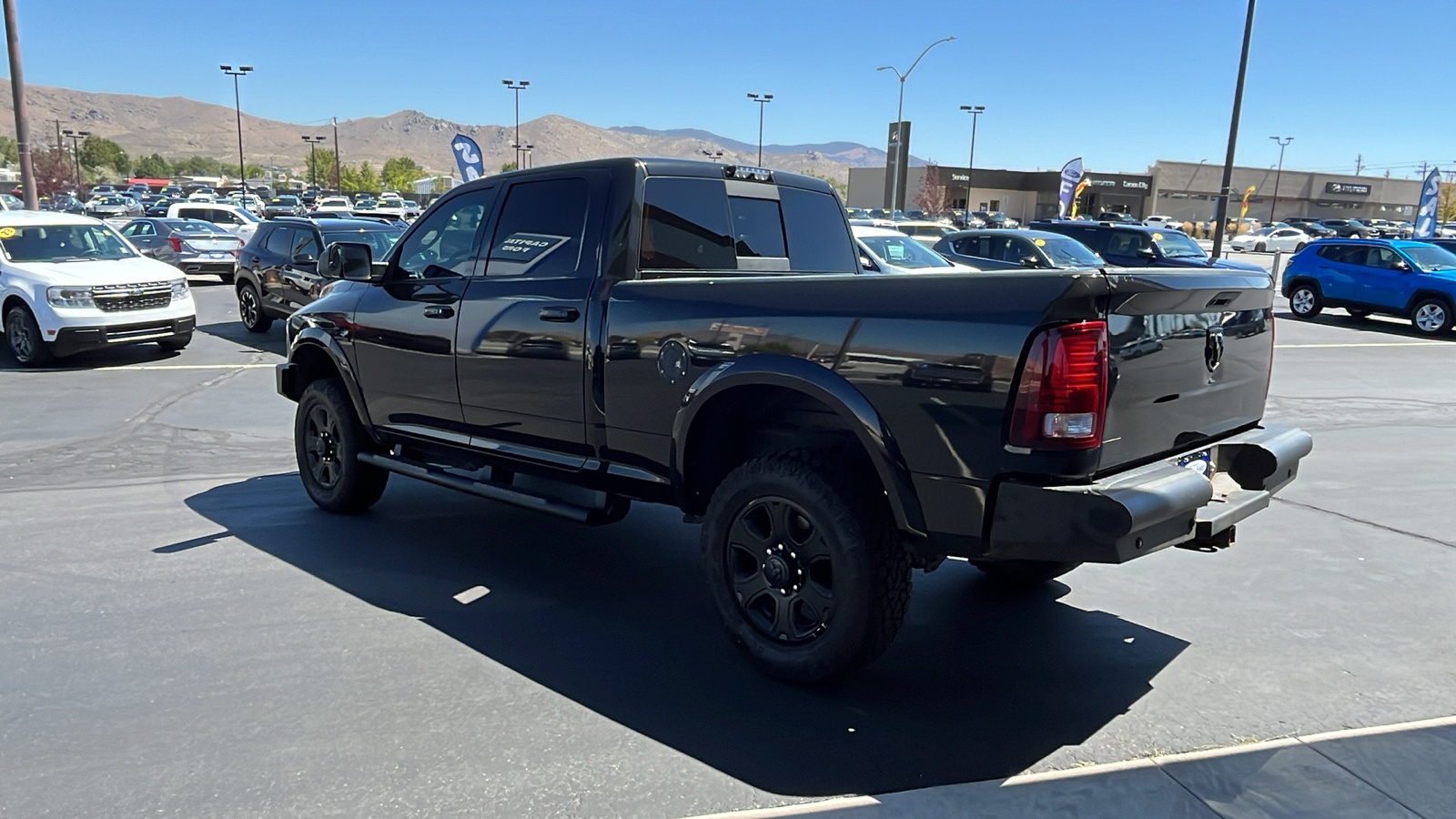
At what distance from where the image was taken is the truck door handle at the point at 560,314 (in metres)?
4.42

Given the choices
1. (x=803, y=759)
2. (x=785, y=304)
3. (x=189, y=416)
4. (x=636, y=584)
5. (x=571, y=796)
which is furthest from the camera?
(x=189, y=416)

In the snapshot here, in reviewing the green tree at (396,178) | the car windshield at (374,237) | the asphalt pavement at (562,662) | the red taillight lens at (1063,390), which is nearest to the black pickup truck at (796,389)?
the red taillight lens at (1063,390)

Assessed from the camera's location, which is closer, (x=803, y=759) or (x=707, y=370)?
(x=803, y=759)

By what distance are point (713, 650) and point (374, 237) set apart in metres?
10.1

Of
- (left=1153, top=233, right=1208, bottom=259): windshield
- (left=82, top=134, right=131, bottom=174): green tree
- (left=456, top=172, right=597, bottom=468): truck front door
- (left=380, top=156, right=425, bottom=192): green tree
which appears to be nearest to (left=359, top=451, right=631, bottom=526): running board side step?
(left=456, top=172, right=597, bottom=468): truck front door

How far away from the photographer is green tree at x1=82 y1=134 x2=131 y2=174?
119 m

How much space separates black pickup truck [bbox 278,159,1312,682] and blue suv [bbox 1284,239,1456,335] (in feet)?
54.3

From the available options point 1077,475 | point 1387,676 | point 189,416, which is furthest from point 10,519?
point 1387,676

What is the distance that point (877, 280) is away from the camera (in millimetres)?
3457

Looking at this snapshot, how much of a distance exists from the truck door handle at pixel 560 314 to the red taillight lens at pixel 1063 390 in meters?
2.09

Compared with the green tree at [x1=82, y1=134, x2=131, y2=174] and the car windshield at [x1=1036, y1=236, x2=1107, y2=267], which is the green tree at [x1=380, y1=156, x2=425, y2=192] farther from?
the car windshield at [x1=1036, y1=236, x2=1107, y2=267]

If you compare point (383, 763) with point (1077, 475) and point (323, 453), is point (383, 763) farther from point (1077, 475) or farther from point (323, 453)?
point (323, 453)

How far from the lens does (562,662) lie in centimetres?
400

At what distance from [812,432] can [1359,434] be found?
7139 millimetres
